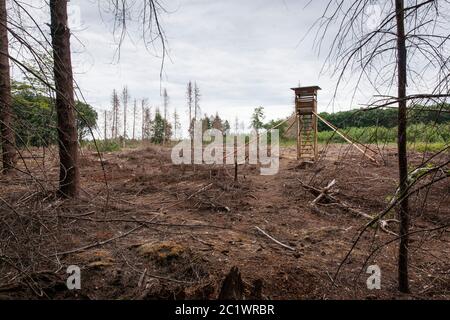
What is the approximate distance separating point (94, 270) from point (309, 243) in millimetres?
2988

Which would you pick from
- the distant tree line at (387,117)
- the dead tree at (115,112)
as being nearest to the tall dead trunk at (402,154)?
the distant tree line at (387,117)

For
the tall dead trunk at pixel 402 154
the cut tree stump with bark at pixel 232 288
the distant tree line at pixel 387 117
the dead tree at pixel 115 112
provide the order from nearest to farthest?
the distant tree line at pixel 387 117 < the tall dead trunk at pixel 402 154 < the cut tree stump with bark at pixel 232 288 < the dead tree at pixel 115 112

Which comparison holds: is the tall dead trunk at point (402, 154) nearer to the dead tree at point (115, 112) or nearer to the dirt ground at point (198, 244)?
the dirt ground at point (198, 244)

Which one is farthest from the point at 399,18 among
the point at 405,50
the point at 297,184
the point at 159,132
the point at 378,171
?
the point at 159,132

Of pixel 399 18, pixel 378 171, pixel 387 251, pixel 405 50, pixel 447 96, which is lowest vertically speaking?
pixel 387 251

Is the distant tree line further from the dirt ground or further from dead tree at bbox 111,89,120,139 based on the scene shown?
dead tree at bbox 111,89,120,139

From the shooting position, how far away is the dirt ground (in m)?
2.83

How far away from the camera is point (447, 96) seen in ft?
5.16

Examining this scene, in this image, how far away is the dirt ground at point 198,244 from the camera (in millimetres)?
2832

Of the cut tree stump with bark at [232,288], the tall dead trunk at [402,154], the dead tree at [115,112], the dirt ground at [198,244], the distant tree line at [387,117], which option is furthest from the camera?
the dead tree at [115,112]

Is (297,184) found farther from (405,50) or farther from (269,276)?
(405,50)

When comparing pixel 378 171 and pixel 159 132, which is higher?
pixel 159 132

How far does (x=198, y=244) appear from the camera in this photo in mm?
4262

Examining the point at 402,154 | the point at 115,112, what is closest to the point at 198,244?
the point at 402,154
